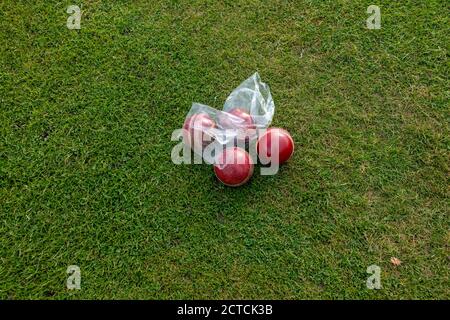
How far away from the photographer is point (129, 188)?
10.2 ft

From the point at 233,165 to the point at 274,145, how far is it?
1.03 ft

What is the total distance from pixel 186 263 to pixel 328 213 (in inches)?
39.2

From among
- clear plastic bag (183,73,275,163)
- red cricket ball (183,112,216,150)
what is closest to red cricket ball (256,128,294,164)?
clear plastic bag (183,73,275,163)

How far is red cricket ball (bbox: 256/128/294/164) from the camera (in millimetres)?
2973

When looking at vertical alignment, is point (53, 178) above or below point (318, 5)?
below

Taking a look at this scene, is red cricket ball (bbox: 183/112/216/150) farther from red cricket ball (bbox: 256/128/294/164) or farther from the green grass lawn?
red cricket ball (bbox: 256/128/294/164)

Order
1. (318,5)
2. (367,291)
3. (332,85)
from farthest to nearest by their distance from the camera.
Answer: (318,5) < (332,85) < (367,291)

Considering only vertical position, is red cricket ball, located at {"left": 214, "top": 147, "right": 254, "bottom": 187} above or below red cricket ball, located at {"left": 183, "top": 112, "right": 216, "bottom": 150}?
below

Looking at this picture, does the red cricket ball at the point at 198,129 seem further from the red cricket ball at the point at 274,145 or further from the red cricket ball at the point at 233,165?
the red cricket ball at the point at 274,145

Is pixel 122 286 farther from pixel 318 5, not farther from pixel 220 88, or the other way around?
pixel 318 5

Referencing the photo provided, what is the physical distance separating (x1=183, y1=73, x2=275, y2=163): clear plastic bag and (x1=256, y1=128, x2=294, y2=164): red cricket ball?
0.29 feet

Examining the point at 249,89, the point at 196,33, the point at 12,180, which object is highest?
the point at 196,33

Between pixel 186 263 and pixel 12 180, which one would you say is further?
pixel 12 180

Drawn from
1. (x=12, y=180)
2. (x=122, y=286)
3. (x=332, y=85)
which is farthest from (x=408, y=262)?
(x=12, y=180)
